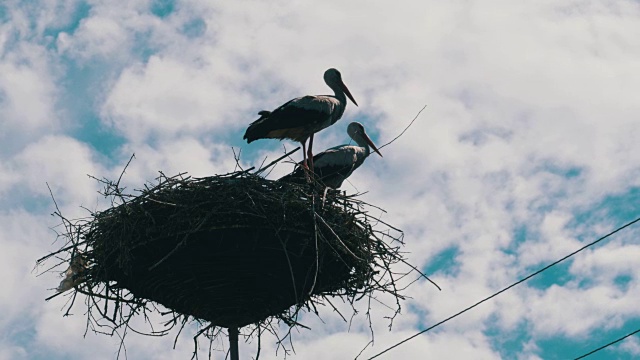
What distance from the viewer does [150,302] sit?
23.7ft

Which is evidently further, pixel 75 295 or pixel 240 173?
pixel 240 173

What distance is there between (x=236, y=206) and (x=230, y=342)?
2.95 feet

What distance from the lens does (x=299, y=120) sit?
31.4 feet

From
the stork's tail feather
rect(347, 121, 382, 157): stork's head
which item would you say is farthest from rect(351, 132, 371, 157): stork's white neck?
the stork's tail feather

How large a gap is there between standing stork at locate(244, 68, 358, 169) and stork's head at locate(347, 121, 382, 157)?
0.52m

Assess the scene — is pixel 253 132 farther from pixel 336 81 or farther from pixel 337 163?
pixel 336 81

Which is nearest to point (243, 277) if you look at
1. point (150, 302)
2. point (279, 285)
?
point (279, 285)

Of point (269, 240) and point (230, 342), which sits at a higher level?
point (269, 240)

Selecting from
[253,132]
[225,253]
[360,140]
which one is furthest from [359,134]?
[225,253]

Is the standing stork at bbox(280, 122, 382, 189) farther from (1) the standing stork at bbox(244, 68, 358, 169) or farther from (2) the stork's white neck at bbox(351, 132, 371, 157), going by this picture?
(2) the stork's white neck at bbox(351, 132, 371, 157)

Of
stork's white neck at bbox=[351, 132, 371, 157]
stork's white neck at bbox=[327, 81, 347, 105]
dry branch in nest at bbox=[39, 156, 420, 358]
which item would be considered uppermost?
stork's white neck at bbox=[327, 81, 347, 105]

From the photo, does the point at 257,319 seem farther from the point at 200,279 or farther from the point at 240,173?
the point at 240,173

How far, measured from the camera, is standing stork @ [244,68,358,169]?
9.41 metres

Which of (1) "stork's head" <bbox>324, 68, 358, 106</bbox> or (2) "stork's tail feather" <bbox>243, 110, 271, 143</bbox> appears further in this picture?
(1) "stork's head" <bbox>324, 68, 358, 106</bbox>
